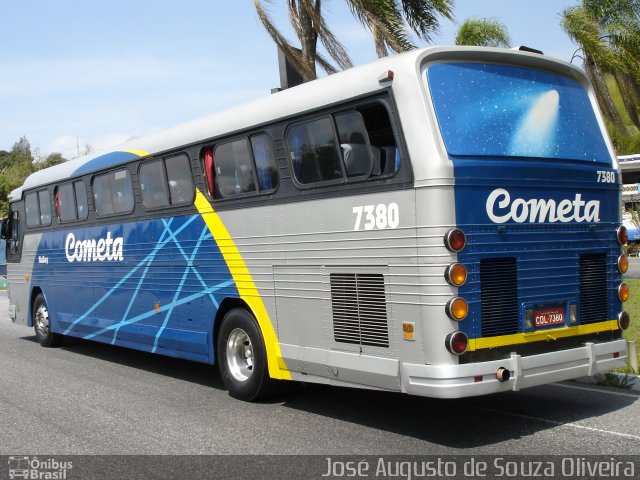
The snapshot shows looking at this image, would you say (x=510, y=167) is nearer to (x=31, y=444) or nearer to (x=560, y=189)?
(x=560, y=189)

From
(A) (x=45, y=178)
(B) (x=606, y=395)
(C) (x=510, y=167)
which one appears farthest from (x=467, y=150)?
(A) (x=45, y=178)

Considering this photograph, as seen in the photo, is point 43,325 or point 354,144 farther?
point 43,325

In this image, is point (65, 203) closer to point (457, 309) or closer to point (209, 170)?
point (209, 170)

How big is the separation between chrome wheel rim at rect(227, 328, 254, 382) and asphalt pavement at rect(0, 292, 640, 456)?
31 cm

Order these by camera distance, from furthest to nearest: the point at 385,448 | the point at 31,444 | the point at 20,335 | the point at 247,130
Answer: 1. the point at 20,335
2. the point at 247,130
3. the point at 31,444
4. the point at 385,448

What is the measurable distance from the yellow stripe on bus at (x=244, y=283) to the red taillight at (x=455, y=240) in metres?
2.43

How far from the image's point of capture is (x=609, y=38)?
1891 centimetres

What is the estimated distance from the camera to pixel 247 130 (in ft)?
27.0

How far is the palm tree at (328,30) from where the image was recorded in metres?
14.3

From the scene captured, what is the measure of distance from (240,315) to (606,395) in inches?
153

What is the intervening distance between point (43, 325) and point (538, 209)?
386 inches

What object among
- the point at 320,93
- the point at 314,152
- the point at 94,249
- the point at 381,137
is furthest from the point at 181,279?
the point at 381,137

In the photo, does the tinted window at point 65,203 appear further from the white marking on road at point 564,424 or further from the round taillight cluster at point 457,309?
the round taillight cluster at point 457,309

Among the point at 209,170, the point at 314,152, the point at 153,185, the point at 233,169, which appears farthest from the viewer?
the point at 153,185
